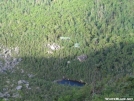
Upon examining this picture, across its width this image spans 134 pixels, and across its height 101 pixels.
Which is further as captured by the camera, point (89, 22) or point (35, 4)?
point (35, 4)

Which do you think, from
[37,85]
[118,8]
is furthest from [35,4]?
[37,85]

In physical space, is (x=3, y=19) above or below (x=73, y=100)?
above

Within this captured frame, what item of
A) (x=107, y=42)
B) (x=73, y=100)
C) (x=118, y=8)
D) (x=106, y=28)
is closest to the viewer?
(x=73, y=100)

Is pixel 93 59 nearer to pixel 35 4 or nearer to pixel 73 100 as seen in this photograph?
pixel 35 4

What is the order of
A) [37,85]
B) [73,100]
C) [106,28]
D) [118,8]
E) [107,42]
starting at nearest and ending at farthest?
[73,100] → [37,85] → [107,42] → [106,28] → [118,8]

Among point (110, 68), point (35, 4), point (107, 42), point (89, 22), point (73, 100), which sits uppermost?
point (35, 4)

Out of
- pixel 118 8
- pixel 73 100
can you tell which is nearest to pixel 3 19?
pixel 118 8

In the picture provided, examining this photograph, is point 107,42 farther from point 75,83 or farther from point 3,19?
point 3,19
